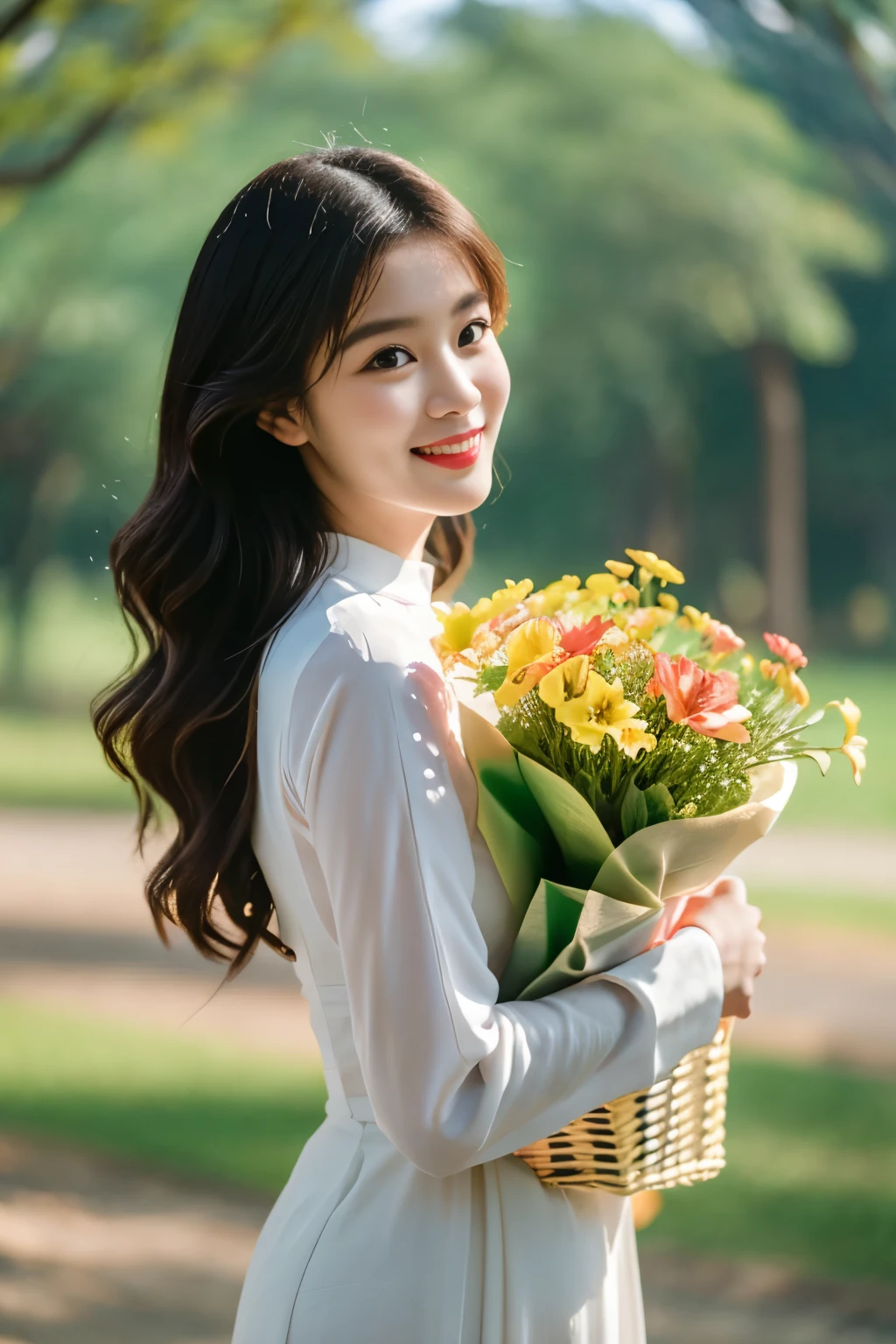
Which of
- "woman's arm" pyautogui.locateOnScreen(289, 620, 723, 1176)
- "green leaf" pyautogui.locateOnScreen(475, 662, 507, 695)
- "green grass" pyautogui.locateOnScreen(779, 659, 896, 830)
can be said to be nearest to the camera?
"woman's arm" pyautogui.locateOnScreen(289, 620, 723, 1176)

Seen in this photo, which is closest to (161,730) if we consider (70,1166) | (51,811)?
(70,1166)

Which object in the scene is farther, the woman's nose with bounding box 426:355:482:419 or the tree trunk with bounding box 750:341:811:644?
the tree trunk with bounding box 750:341:811:644

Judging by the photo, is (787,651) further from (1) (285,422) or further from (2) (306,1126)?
(2) (306,1126)

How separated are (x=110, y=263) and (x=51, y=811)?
27.0 feet

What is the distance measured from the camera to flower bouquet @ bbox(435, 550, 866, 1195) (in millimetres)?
1343

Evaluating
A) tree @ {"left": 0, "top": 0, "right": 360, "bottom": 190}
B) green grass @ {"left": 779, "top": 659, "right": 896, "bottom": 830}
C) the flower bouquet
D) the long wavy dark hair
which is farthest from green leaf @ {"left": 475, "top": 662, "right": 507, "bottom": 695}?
green grass @ {"left": 779, "top": 659, "right": 896, "bottom": 830}

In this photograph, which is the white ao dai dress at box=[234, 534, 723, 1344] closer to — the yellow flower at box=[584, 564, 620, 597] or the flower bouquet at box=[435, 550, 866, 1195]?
the flower bouquet at box=[435, 550, 866, 1195]

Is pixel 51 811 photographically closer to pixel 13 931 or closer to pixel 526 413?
pixel 13 931

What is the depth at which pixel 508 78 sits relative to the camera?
60.2ft

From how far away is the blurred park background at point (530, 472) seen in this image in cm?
416

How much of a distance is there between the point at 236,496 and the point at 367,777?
1.36 feet

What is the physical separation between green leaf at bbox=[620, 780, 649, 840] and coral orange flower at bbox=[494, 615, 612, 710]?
133mm

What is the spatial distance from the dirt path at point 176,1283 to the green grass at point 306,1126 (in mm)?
149

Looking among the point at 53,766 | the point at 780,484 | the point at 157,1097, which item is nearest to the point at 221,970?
the point at 157,1097
